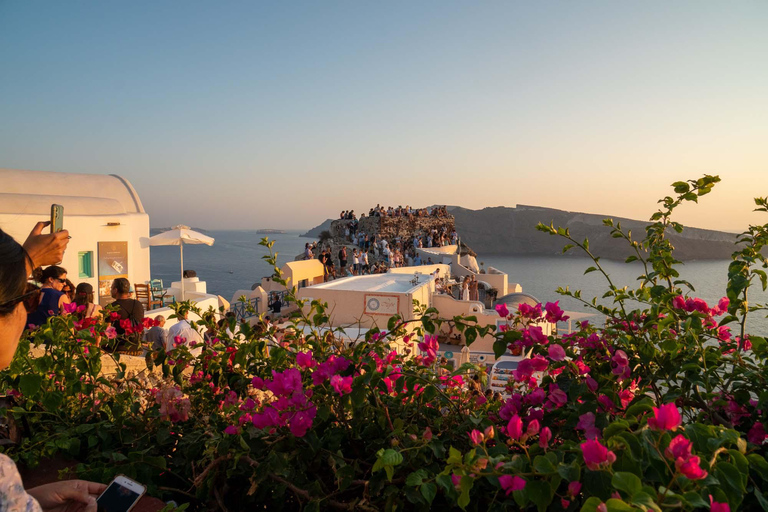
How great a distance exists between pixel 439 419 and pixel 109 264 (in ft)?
40.3

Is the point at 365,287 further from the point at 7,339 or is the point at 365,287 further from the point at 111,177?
the point at 7,339

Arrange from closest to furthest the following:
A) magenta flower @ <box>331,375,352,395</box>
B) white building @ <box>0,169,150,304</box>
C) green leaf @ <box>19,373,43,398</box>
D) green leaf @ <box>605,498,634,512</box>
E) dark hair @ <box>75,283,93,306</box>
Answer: green leaf @ <box>605,498,634,512</box> < magenta flower @ <box>331,375,352,395</box> < green leaf @ <box>19,373,43,398</box> < dark hair @ <box>75,283,93,306</box> < white building @ <box>0,169,150,304</box>

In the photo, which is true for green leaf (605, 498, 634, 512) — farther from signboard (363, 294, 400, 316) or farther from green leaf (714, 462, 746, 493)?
→ signboard (363, 294, 400, 316)

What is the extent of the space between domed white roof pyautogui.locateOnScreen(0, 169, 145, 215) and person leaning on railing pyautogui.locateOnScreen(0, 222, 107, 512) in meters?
13.6

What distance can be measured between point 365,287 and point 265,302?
5.67 m

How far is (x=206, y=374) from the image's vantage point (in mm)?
2035

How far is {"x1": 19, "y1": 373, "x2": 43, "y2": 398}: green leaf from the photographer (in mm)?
1584

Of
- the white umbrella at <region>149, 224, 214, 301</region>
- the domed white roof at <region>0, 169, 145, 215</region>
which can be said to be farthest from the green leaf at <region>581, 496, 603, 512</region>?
the domed white roof at <region>0, 169, 145, 215</region>

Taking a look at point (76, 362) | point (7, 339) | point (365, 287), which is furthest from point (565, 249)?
point (365, 287)

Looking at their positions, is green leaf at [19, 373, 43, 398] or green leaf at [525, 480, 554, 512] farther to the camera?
green leaf at [19, 373, 43, 398]

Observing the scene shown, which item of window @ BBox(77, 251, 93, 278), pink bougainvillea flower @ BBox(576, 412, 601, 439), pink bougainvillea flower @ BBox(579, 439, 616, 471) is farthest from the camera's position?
window @ BBox(77, 251, 93, 278)

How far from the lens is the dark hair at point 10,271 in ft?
3.50

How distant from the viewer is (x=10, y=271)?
1.07 metres

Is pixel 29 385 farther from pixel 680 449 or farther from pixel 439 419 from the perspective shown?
pixel 680 449
